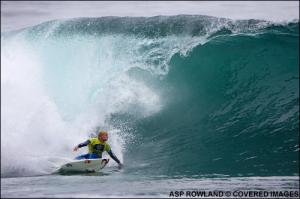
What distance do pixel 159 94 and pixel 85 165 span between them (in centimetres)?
619

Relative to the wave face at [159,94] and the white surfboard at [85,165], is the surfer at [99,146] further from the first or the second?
the wave face at [159,94]

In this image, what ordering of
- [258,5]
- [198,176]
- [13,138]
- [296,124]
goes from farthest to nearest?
[258,5] → [296,124] → [13,138] → [198,176]

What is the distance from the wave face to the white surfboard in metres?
0.38

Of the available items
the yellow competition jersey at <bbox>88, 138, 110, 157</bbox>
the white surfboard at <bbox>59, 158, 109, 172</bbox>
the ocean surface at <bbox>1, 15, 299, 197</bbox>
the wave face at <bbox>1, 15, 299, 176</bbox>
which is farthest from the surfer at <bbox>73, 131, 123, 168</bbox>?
the wave face at <bbox>1, 15, 299, 176</bbox>

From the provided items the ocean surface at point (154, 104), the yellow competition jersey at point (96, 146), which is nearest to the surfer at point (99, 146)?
the yellow competition jersey at point (96, 146)

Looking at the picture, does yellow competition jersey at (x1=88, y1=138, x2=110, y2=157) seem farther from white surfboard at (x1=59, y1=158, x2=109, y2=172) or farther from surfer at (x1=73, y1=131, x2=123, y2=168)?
white surfboard at (x1=59, y1=158, x2=109, y2=172)

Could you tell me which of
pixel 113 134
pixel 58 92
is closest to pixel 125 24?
pixel 58 92

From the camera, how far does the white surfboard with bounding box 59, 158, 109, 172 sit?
37.4 ft

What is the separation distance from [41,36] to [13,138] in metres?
11.9

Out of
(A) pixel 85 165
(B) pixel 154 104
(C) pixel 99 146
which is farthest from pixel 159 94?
(A) pixel 85 165

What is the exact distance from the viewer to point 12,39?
932 inches

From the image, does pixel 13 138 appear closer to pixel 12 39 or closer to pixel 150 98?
pixel 150 98

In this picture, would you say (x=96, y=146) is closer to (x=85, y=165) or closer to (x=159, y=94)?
(x=85, y=165)

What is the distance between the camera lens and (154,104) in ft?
55.6
